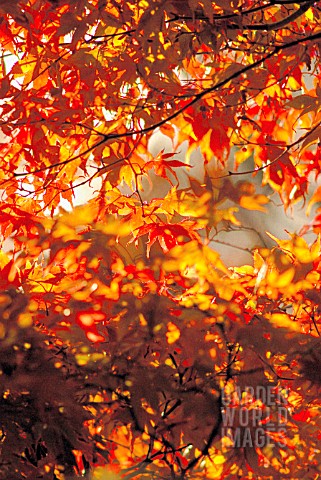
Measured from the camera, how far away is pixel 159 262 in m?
1.12

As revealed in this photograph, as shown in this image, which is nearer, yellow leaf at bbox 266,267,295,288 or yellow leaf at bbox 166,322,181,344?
yellow leaf at bbox 166,322,181,344

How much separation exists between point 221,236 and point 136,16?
158 inches

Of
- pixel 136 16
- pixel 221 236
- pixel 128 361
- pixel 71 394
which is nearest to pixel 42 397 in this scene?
pixel 71 394

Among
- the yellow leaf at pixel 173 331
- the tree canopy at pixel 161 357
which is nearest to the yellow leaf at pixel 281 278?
the tree canopy at pixel 161 357

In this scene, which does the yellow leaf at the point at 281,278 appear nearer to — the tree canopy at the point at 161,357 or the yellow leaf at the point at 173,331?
the tree canopy at the point at 161,357

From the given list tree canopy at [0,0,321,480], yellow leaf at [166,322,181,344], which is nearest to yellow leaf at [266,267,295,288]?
tree canopy at [0,0,321,480]

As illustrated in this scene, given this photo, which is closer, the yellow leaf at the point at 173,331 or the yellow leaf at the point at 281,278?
the yellow leaf at the point at 173,331

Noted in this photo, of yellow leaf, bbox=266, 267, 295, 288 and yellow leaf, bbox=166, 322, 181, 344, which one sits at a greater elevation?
yellow leaf, bbox=266, 267, 295, 288

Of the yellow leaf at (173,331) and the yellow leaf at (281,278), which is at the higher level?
the yellow leaf at (281,278)

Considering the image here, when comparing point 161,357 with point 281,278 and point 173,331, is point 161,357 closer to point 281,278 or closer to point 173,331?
point 173,331

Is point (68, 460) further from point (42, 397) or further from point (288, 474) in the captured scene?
point (288, 474)

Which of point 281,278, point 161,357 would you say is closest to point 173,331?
point 161,357

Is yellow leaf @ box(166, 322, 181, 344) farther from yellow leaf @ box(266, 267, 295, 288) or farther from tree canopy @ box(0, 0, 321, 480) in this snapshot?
→ yellow leaf @ box(266, 267, 295, 288)

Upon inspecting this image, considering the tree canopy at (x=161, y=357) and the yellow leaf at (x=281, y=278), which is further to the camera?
the yellow leaf at (x=281, y=278)
